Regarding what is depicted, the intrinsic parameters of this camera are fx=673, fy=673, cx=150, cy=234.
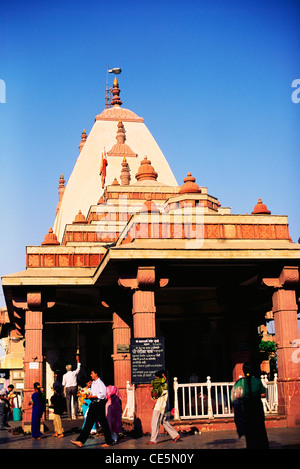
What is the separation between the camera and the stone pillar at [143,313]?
54.2ft

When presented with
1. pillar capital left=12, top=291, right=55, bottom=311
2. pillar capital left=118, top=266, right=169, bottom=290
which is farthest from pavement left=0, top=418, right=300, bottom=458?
pillar capital left=12, top=291, right=55, bottom=311

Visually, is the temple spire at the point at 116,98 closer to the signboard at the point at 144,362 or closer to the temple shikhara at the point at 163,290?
the temple shikhara at the point at 163,290

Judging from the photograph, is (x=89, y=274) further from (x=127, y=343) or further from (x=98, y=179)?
(x=98, y=179)

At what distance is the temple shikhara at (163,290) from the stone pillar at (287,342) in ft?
0.09

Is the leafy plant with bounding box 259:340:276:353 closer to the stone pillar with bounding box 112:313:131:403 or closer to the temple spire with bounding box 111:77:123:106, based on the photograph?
the temple spire with bounding box 111:77:123:106

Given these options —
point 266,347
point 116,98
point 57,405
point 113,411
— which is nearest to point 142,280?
point 113,411

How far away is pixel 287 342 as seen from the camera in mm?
17922

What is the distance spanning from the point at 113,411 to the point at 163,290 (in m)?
8.50

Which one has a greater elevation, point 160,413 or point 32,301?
point 32,301

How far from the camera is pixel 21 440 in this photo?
1697 cm

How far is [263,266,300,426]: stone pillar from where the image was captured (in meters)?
17.6

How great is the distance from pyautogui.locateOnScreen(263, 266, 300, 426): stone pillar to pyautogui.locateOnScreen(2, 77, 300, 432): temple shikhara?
0.03 meters

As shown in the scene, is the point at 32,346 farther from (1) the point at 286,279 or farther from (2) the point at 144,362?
(1) the point at 286,279
